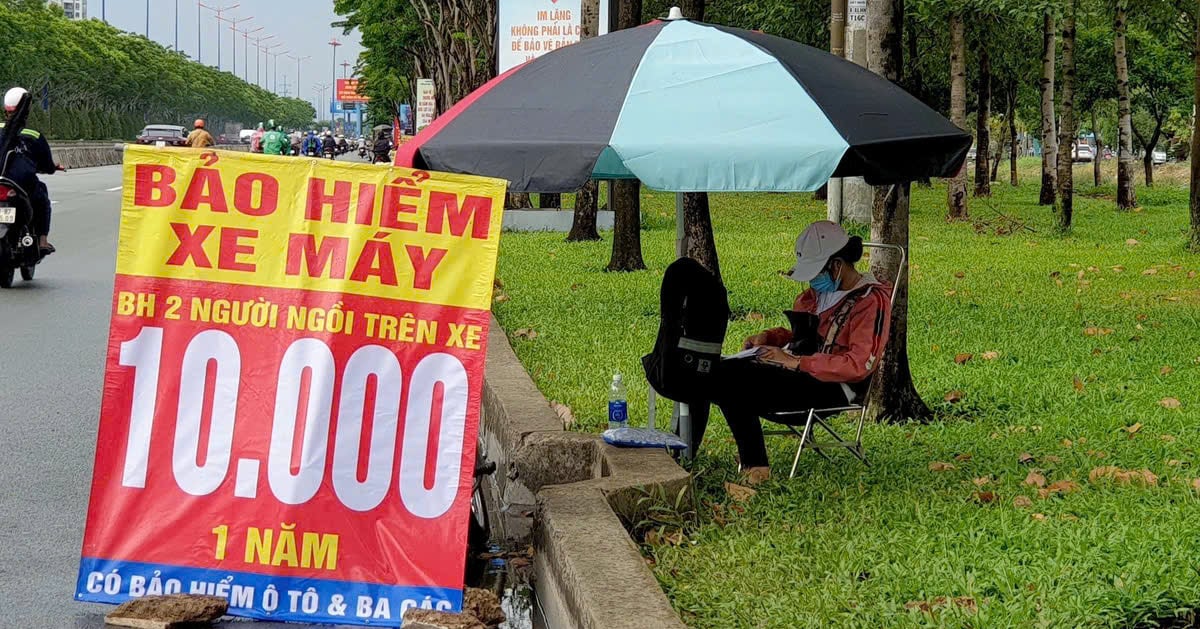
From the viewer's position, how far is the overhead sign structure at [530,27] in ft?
79.5

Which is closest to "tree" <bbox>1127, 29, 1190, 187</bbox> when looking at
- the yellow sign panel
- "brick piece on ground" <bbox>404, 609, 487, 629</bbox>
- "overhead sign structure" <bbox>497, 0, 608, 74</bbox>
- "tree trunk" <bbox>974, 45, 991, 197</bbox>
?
"tree trunk" <bbox>974, 45, 991, 197</bbox>

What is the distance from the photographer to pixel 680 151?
520 centimetres

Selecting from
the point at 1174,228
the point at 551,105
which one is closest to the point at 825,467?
the point at 551,105

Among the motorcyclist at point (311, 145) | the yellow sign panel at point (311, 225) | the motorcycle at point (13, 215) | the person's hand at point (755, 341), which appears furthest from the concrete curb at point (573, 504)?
the motorcyclist at point (311, 145)

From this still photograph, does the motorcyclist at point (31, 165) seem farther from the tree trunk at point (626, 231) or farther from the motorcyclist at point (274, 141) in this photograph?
the motorcyclist at point (274, 141)

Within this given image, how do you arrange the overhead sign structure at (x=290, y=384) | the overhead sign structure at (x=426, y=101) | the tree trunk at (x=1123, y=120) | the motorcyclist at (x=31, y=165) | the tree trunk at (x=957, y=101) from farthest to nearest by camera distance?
the overhead sign structure at (x=426, y=101), the tree trunk at (x=1123, y=120), the tree trunk at (x=957, y=101), the motorcyclist at (x=31, y=165), the overhead sign structure at (x=290, y=384)

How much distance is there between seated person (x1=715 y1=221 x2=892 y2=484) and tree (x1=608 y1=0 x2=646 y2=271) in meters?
9.27

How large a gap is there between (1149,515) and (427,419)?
268 cm

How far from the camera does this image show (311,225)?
5.04 metres

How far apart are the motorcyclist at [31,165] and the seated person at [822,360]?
9.59 meters

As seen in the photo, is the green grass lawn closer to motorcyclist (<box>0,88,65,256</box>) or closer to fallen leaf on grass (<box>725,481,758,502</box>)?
fallen leaf on grass (<box>725,481,758,502</box>)

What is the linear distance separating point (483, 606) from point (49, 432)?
386 centimetres

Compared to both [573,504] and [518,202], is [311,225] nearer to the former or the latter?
[573,504]

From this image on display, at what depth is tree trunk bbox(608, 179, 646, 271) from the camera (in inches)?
625
